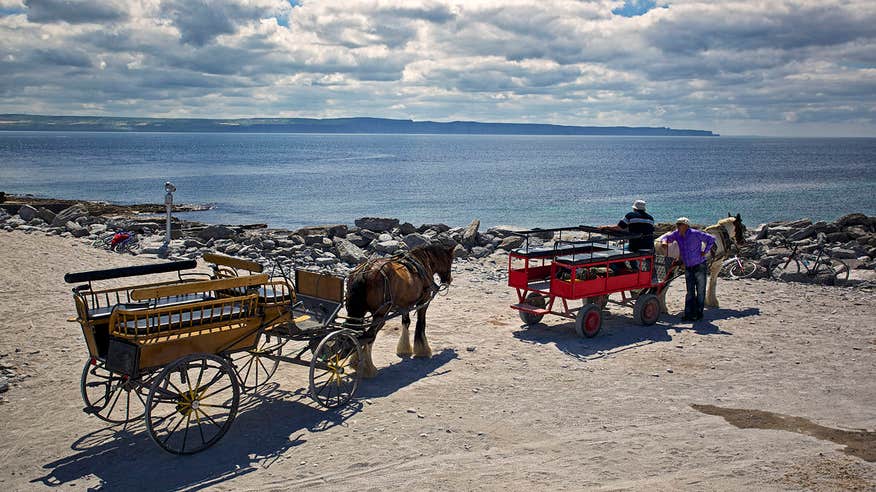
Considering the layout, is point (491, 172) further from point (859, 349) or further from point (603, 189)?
point (859, 349)

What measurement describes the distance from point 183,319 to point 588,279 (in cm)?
752

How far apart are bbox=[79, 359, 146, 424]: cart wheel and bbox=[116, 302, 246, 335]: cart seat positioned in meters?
0.56

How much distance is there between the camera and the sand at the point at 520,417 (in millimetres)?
7738

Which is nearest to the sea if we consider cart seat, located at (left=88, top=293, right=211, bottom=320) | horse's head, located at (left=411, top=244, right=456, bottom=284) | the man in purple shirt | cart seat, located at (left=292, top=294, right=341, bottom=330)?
the man in purple shirt

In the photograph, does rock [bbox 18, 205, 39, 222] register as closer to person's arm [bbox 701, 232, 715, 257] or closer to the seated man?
A: the seated man

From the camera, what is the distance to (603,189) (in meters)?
Result: 69.4

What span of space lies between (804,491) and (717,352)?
500cm

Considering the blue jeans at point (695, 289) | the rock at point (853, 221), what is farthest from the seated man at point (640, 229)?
the rock at point (853, 221)

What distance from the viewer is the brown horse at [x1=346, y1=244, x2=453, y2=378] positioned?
34.0 feet

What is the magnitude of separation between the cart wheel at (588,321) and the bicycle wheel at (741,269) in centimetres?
782

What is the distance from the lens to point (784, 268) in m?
18.9

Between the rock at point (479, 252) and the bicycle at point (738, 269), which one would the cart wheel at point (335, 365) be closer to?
the bicycle at point (738, 269)

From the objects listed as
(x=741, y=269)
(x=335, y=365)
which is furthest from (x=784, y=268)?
(x=335, y=365)

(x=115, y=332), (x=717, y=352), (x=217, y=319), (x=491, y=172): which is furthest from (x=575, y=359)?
(x=491, y=172)
